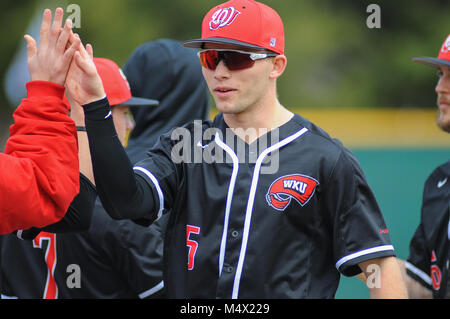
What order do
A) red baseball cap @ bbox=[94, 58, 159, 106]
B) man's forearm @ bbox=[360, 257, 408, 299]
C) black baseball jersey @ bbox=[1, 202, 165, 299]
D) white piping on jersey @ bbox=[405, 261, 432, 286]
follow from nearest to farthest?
man's forearm @ bbox=[360, 257, 408, 299]
black baseball jersey @ bbox=[1, 202, 165, 299]
red baseball cap @ bbox=[94, 58, 159, 106]
white piping on jersey @ bbox=[405, 261, 432, 286]

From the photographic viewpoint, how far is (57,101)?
2.28 metres

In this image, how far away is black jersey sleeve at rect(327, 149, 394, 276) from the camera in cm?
259

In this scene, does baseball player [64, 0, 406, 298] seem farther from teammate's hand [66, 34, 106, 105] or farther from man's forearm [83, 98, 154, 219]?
teammate's hand [66, 34, 106, 105]

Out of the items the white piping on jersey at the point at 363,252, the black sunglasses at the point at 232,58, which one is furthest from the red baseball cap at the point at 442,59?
the white piping on jersey at the point at 363,252

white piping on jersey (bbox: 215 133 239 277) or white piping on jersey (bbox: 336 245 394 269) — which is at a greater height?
white piping on jersey (bbox: 215 133 239 277)

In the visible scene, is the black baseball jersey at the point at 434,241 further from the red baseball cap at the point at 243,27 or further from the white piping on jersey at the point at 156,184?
the white piping on jersey at the point at 156,184

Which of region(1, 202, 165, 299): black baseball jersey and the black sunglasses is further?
region(1, 202, 165, 299): black baseball jersey

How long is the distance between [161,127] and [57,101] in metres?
1.69

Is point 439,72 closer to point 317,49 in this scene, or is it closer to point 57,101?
point 57,101

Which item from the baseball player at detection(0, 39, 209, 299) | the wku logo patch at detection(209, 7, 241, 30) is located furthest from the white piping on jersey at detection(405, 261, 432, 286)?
the wku logo patch at detection(209, 7, 241, 30)

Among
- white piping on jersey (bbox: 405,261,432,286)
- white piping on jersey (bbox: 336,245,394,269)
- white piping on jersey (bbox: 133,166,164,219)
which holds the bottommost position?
white piping on jersey (bbox: 405,261,432,286)

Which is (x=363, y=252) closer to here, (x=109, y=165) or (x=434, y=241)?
(x=109, y=165)

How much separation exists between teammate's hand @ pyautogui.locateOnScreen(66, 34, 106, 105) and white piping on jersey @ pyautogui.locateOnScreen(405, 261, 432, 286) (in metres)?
2.09

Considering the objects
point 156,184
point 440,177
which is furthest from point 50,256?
point 440,177
